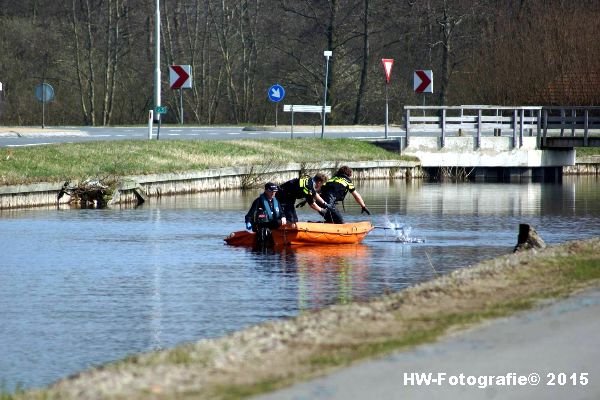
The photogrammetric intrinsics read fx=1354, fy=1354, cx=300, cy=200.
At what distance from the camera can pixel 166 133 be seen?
49.1 m

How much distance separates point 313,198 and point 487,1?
43302 millimetres

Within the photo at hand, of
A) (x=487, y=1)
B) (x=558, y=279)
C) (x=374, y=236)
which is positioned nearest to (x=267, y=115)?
(x=487, y=1)

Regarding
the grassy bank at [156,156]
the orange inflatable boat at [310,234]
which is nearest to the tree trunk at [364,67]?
the grassy bank at [156,156]

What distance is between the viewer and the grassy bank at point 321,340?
873 centimetres

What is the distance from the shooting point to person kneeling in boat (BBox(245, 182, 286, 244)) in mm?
22094

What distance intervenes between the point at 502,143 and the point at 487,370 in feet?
117

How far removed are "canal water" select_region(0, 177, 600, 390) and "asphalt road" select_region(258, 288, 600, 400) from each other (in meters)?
3.33

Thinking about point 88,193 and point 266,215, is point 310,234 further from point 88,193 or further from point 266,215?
point 88,193

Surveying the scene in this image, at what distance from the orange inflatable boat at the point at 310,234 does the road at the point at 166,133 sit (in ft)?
56.3

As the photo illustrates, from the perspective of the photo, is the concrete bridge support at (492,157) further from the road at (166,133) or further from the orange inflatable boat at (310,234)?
the orange inflatable boat at (310,234)

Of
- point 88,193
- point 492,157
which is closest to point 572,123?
point 492,157

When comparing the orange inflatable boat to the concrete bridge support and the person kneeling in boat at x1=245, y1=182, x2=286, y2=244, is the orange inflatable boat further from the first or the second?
the concrete bridge support

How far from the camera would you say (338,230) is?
881 inches

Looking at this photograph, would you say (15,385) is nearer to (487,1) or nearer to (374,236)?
(374,236)
